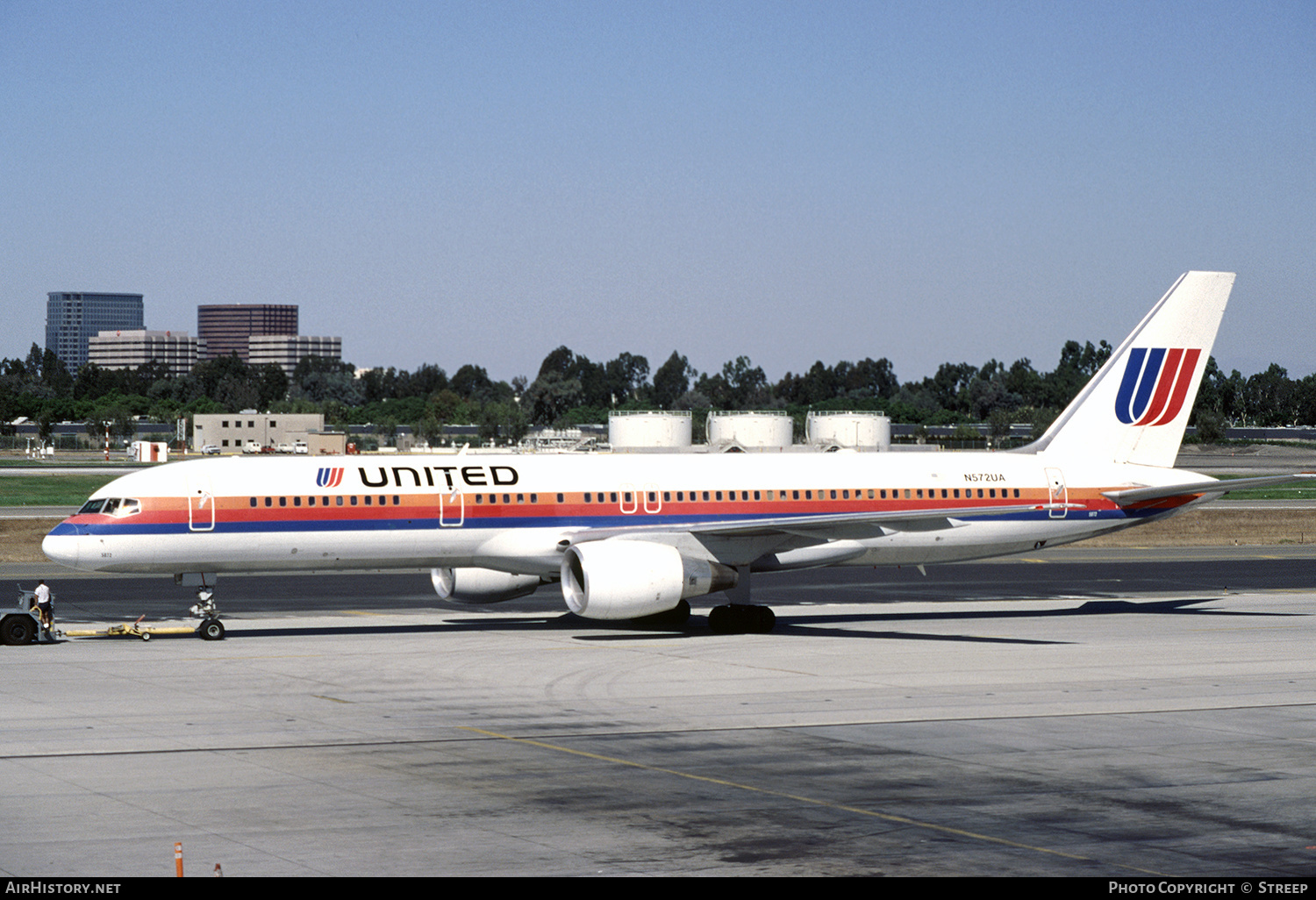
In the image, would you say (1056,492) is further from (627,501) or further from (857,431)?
(857,431)

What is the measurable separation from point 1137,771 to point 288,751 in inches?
487

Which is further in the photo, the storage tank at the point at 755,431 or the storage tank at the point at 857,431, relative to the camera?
the storage tank at the point at 857,431

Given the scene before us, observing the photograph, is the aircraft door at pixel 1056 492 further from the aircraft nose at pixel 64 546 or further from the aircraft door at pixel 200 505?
the aircraft nose at pixel 64 546

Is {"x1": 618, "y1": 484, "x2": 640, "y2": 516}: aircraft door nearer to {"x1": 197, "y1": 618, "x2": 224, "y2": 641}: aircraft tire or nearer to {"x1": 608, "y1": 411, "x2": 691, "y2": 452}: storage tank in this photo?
{"x1": 197, "y1": 618, "x2": 224, "y2": 641}: aircraft tire

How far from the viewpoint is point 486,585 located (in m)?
39.9

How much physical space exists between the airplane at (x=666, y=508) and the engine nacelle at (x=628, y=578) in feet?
0.16

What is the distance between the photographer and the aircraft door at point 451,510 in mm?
37500

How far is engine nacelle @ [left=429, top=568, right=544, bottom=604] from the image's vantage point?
130ft

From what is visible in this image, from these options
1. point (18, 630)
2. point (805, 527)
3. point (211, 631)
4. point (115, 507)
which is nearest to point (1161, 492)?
point (805, 527)

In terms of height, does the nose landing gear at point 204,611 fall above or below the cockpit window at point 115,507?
below

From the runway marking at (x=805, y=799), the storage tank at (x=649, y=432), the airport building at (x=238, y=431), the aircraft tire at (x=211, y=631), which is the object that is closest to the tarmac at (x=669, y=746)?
the runway marking at (x=805, y=799)

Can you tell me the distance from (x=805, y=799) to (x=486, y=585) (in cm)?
2174

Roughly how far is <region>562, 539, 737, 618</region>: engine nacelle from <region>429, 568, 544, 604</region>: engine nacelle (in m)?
3.69

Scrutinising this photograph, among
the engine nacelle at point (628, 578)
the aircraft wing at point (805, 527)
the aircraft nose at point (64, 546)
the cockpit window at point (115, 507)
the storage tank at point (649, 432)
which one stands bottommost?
the engine nacelle at point (628, 578)
